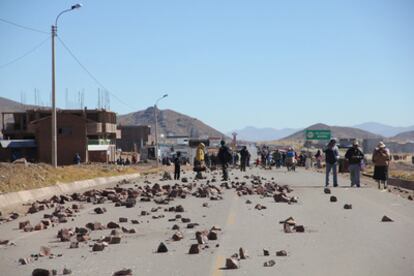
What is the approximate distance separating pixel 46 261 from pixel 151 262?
1.70 m

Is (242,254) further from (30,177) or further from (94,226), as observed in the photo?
(30,177)

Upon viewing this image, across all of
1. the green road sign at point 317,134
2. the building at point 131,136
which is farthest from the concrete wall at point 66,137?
the building at point 131,136

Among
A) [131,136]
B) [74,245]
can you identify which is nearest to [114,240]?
[74,245]

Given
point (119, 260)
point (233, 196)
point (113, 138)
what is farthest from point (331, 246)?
point (113, 138)

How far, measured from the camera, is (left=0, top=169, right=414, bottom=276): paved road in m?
9.79

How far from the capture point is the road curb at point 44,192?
23.2 meters

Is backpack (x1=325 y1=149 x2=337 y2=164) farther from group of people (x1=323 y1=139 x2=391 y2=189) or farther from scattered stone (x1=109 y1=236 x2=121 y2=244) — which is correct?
scattered stone (x1=109 y1=236 x2=121 y2=244)

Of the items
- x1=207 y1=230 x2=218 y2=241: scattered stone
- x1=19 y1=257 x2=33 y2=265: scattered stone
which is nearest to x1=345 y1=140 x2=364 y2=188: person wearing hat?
x1=207 y1=230 x2=218 y2=241: scattered stone

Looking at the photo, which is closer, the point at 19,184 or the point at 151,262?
the point at 151,262

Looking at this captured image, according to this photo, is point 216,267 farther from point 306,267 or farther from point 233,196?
point 233,196

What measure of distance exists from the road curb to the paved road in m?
4.60

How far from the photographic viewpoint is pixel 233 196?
947 inches

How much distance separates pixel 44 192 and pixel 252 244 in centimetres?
1784

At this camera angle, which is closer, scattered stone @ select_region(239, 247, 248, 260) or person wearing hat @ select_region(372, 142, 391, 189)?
scattered stone @ select_region(239, 247, 248, 260)
